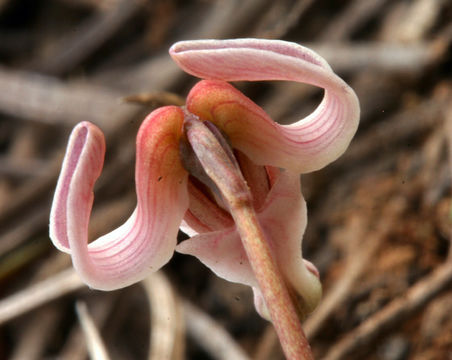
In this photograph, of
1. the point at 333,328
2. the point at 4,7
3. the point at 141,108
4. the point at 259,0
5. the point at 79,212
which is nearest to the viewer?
the point at 79,212

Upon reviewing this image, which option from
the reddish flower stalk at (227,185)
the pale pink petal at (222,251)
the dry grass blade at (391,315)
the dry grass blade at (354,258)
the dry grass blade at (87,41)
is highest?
the reddish flower stalk at (227,185)

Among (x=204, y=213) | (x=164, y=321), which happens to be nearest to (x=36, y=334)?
(x=164, y=321)

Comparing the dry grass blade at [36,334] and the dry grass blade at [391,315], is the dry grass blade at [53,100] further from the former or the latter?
the dry grass blade at [391,315]

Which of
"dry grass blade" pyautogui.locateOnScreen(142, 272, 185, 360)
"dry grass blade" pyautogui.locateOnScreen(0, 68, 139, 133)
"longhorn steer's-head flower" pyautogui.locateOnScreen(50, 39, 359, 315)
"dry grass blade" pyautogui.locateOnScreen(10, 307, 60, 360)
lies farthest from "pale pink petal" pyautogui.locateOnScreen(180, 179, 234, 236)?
"dry grass blade" pyautogui.locateOnScreen(0, 68, 139, 133)

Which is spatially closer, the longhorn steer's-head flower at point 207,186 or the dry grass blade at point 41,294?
the longhorn steer's-head flower at point 207,186

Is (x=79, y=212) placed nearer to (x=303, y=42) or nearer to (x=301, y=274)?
(x=301, y=274)

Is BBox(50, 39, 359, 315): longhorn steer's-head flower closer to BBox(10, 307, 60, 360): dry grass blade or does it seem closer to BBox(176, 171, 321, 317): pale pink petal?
BBox(176, 171, 321, 317): pale pink petal

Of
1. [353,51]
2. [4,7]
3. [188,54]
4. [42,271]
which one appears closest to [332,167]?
[353,51]

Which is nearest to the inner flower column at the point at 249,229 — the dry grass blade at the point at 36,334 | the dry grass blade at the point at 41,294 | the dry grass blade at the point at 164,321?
the dry grass blade at the point at 164,321
